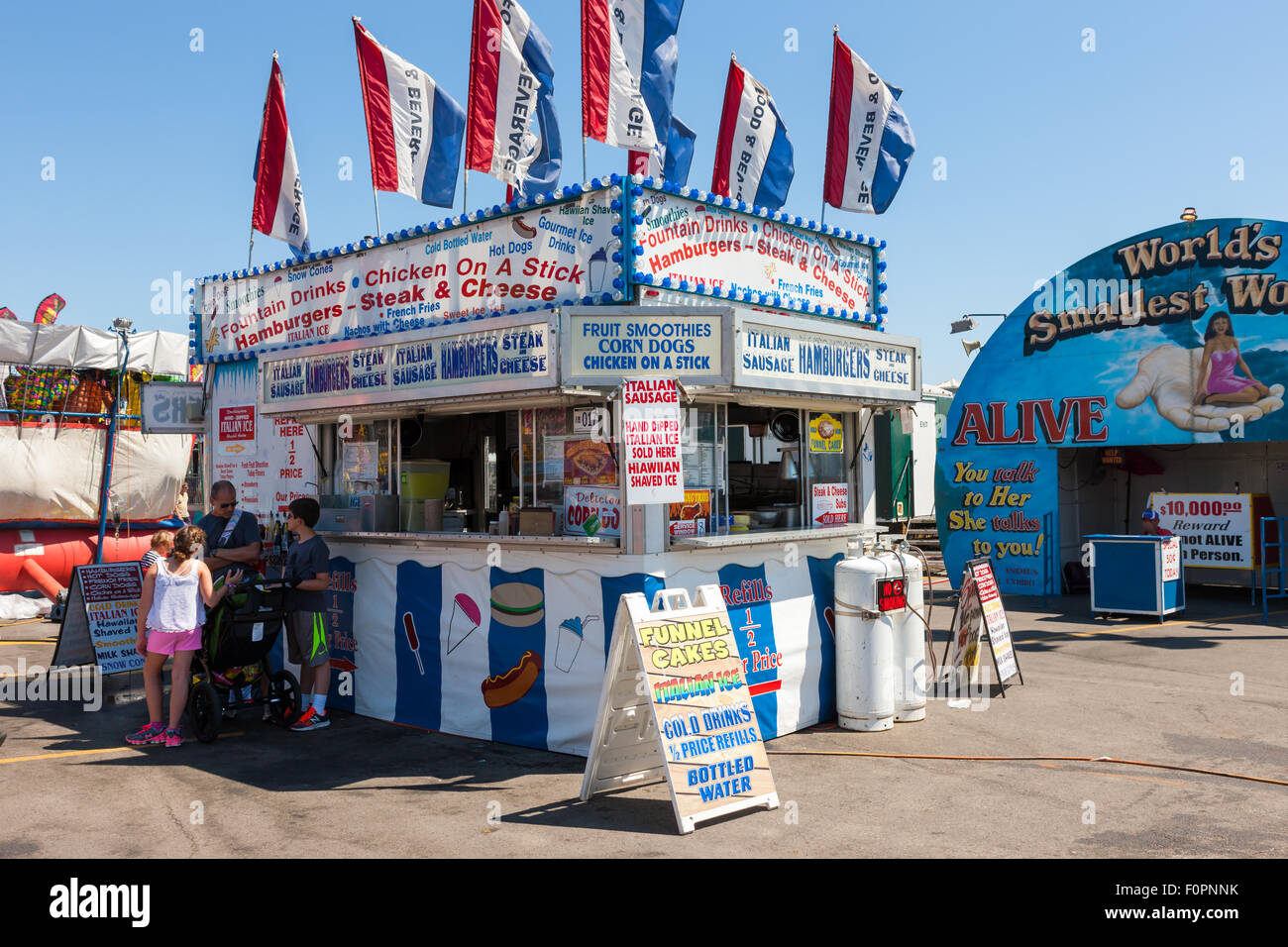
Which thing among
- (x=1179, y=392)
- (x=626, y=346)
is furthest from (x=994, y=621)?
→ (x=1179, y=392)

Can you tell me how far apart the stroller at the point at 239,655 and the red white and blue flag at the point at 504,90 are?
4774 mm

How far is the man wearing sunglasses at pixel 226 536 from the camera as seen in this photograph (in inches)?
348

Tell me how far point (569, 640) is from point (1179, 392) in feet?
41.9

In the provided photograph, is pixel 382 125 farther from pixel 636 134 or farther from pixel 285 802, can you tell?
pixel 285 802

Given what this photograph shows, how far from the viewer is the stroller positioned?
7.92m

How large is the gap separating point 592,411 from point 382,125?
531cm

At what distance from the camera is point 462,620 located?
8203mm

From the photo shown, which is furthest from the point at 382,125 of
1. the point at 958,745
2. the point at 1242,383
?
the point at 1242,383

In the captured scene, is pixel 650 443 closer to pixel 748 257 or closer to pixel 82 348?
pixel 748 257

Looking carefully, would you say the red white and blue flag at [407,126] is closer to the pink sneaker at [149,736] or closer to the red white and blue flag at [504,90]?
the red white and blue flag at [504,90]

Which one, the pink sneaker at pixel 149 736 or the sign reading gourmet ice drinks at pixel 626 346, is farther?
the pink sneaker at pixel 149 736

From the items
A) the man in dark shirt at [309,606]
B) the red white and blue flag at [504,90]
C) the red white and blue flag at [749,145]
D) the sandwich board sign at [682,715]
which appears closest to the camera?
the sandwich board sign at [682,715]

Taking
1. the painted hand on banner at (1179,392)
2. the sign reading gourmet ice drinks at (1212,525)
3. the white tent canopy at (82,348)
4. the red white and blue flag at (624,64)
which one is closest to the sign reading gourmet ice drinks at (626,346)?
the red white and blue flag at (624,64)

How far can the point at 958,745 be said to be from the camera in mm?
7664
